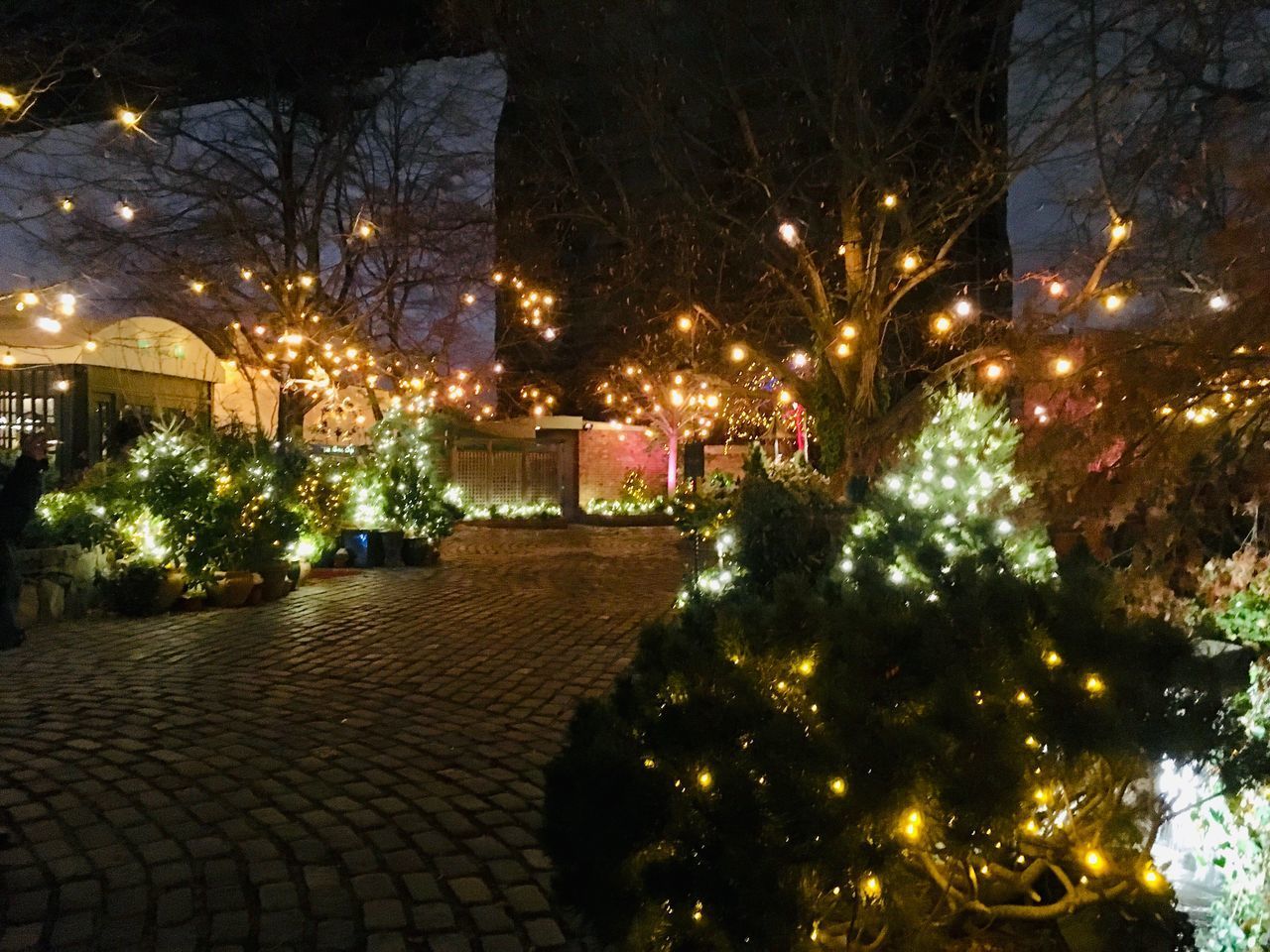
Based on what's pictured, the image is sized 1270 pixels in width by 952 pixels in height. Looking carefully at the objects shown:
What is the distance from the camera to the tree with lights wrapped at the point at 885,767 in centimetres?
251

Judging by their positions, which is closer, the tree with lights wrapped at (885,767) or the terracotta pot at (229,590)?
the tree with lights wrapped at (885,767)

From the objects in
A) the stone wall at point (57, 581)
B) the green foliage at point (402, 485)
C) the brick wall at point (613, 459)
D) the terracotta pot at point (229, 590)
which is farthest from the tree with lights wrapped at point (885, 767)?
the brick wall at point (613, 459)

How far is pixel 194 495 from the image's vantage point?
9.87 m

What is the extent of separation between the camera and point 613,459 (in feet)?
83.5

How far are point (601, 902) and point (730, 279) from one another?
21383mm

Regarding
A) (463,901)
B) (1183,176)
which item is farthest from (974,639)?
(1183,176)

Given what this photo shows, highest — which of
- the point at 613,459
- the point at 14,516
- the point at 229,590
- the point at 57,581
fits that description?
the point at 613,459

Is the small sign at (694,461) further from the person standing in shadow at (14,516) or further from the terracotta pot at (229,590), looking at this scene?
the person standing in shadow at (14,516)

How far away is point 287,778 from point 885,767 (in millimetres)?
3196

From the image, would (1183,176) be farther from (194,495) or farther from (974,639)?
(194,495)

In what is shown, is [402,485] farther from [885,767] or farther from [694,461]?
[885,767]

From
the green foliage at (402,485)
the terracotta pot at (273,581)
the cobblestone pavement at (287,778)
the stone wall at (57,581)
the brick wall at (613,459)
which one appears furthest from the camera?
the brick wall at (613,459)

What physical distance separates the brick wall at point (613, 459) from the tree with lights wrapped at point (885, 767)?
70.5 ft

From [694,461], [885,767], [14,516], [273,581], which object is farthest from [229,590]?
[885,767]
